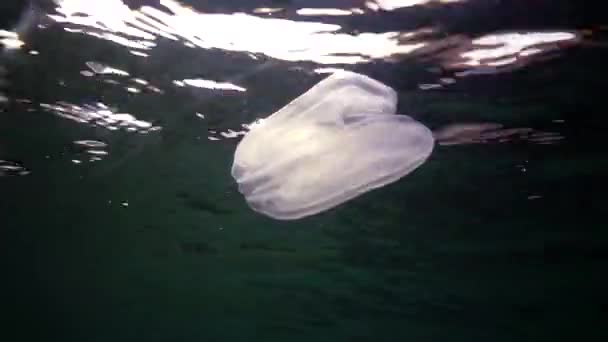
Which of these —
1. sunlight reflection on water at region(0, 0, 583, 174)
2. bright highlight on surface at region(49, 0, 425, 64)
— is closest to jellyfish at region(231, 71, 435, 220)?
sunlight reflection on water at region(0, 0, 583, 174)

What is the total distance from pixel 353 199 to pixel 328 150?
7.04 m

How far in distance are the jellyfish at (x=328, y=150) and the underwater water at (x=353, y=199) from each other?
1.97 m

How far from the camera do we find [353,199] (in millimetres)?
11359

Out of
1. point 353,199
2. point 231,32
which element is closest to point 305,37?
point 231,32

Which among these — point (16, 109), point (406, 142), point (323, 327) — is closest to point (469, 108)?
point (406, 142)

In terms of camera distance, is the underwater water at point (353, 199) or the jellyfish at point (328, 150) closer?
the jellyfish at point (328, 150)

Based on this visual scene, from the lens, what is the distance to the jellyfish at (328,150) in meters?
4.36

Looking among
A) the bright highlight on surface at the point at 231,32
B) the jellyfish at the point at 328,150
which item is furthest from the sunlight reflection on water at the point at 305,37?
the jellyfish at the point at 328,150

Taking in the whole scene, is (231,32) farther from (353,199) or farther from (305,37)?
(353,199)

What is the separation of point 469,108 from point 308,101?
12.7 ft

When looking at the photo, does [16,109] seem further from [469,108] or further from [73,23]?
[469,108]

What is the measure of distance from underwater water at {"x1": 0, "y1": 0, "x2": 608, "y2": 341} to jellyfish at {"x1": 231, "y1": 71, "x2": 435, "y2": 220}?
6.48 ft

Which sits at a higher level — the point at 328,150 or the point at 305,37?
the point at 305,37

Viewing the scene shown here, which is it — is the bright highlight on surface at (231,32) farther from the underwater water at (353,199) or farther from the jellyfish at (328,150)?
the jellyfish at (328,150)
